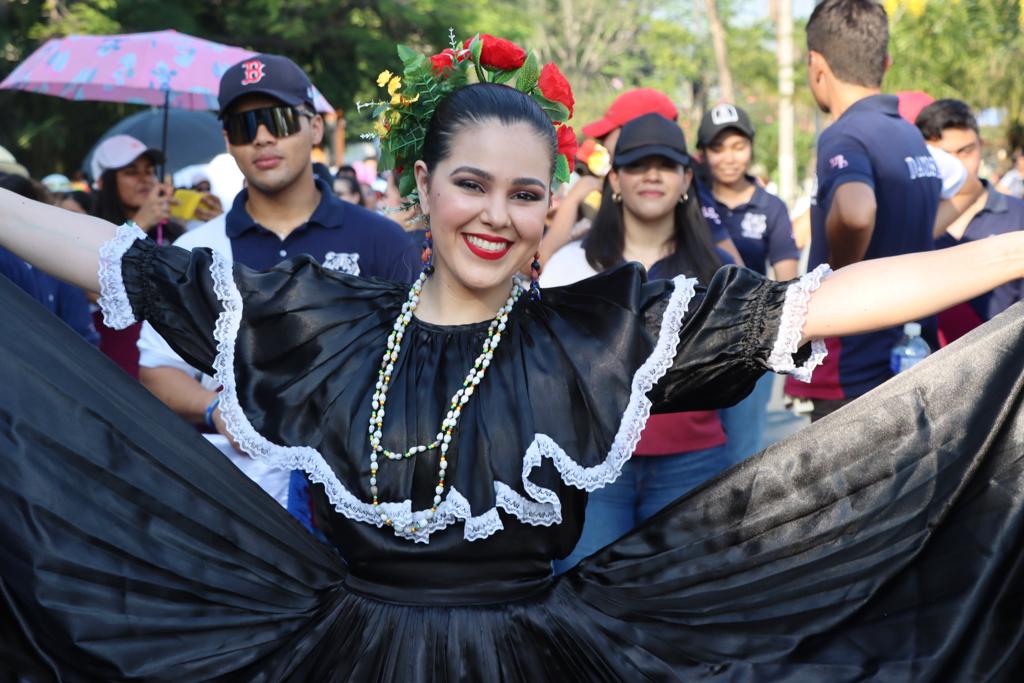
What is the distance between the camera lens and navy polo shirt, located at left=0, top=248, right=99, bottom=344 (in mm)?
4316

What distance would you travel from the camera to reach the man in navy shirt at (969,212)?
5238 millimetres

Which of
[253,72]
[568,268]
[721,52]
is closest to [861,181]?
[568,268]

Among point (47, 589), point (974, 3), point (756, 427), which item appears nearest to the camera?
point (47, 589)

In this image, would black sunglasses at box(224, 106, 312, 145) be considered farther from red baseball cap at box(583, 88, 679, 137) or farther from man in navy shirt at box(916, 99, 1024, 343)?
man in navy shirt at box(916, 99, 1024, 343)

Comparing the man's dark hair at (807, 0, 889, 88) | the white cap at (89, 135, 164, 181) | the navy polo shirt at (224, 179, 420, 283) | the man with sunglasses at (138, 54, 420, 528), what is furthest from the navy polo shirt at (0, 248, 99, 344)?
the man's dark hair at (807, 0, 889, 88)

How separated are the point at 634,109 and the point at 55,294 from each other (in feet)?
8.80

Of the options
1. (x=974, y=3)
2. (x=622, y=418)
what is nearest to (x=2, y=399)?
(x=622, y=418)

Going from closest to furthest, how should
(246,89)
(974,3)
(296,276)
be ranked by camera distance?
(296,276) → (246,89) → (974,3)

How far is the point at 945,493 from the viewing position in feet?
8.93

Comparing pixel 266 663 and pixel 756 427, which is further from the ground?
pixel 756 427

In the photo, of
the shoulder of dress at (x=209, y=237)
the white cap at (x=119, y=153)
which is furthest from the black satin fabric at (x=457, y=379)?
the white cap at (x=119, y=153)

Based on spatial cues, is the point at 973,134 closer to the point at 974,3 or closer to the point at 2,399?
the point at 2,399

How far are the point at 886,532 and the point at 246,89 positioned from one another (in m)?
2.67

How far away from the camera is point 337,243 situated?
4227 mm
